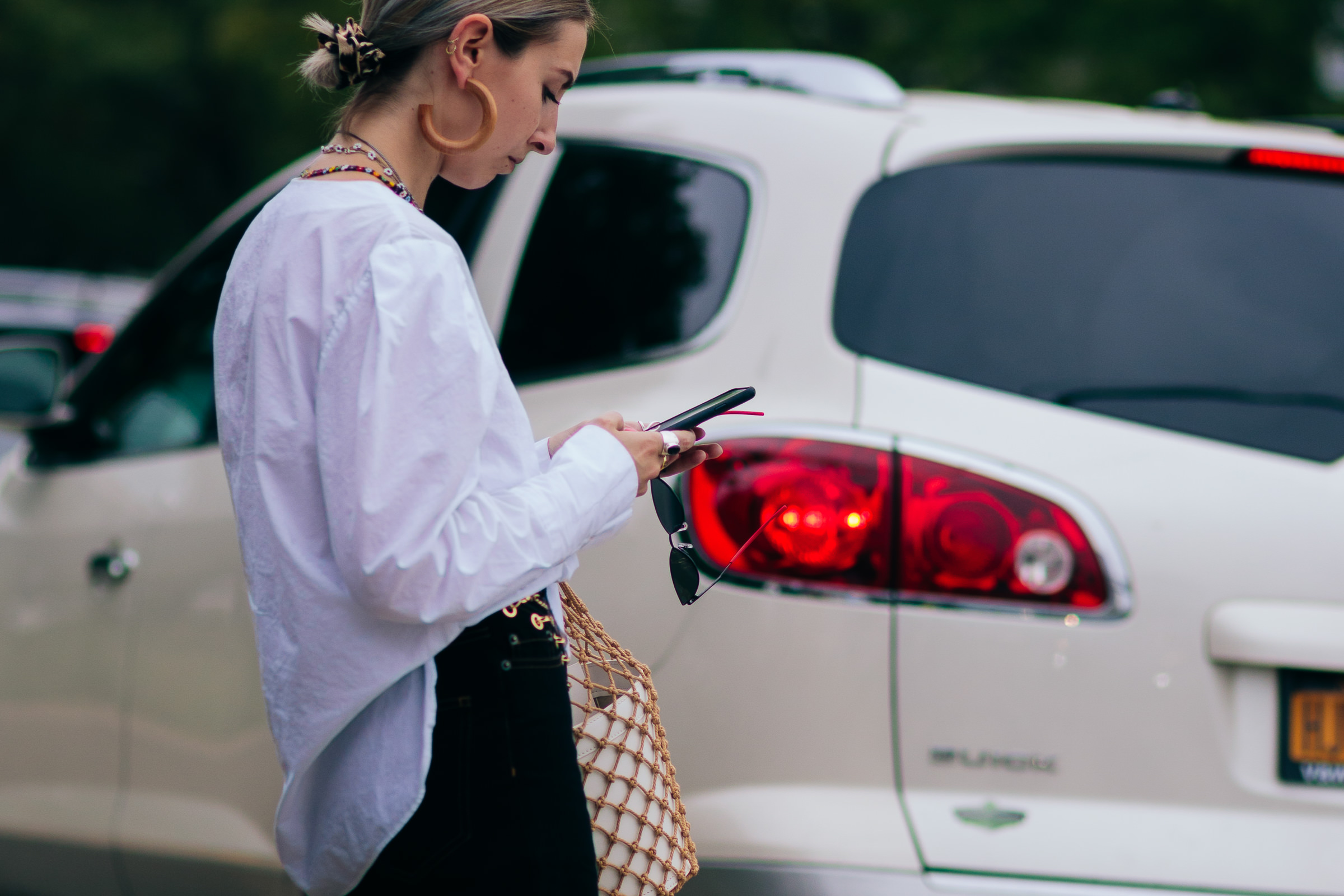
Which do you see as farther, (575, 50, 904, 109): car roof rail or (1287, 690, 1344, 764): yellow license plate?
(575, 50, 904, 109): car roof rail

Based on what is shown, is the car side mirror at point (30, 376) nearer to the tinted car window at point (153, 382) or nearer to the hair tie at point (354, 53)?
the tinted car window at point (153, 382)

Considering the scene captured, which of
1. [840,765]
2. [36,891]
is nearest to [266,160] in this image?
[36,891]

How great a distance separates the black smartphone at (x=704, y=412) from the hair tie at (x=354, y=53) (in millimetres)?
509

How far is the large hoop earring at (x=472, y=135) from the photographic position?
1.47 meters

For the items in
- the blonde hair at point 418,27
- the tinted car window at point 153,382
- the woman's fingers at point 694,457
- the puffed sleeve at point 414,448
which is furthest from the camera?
the tinted car window at point 153,382

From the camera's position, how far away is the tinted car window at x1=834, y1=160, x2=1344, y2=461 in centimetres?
217

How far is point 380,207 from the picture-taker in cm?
138

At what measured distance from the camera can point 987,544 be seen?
204 cm

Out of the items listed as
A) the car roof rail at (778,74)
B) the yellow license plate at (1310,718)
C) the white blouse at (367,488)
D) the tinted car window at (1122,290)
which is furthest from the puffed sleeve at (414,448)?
the car roof rail at (778,74)

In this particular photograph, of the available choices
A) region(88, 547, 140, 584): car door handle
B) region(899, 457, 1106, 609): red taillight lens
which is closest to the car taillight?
region(899, 457, 1106, 609): red taillight lens

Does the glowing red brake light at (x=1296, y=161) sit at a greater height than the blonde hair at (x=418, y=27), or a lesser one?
lesser

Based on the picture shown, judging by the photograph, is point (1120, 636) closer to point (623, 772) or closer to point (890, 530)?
point (890, 530)

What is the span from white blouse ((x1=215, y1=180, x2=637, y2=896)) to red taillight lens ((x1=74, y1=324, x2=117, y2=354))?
4.38 m

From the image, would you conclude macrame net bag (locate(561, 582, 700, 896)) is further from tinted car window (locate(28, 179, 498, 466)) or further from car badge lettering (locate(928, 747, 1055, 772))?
tinted car window (locate(28, 179, 498, 466))
